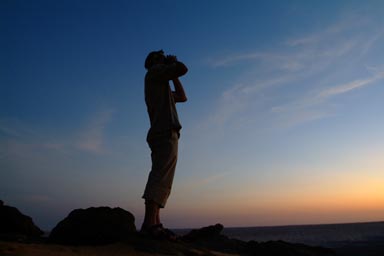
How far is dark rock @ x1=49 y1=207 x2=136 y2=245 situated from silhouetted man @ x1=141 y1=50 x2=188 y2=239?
1.54 feet

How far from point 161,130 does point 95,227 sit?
187cm

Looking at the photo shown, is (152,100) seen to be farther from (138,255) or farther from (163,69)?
(138,255)

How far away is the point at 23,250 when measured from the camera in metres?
4.73

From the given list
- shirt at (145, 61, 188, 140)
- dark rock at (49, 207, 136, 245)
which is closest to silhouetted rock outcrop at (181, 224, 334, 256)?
dark rock at (49, 207, 136, 245)

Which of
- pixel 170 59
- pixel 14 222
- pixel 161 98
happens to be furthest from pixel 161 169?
pixel 14 222

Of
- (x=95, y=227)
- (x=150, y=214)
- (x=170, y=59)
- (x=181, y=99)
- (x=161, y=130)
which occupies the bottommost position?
(x=95, y=227)

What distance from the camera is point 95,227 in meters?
6.47

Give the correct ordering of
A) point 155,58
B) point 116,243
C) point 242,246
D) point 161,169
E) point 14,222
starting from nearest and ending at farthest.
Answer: point 116,243
point 161,169
point 155,58
point 242,246
point 14,222

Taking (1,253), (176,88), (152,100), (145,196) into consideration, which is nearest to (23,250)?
(1,253)

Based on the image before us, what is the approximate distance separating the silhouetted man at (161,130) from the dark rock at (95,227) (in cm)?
47

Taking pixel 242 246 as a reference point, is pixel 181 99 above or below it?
above

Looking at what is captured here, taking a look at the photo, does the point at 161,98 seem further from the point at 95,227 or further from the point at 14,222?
the point at 14,222

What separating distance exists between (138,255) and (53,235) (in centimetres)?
223

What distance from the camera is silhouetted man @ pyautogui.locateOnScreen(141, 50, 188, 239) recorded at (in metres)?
6.42
